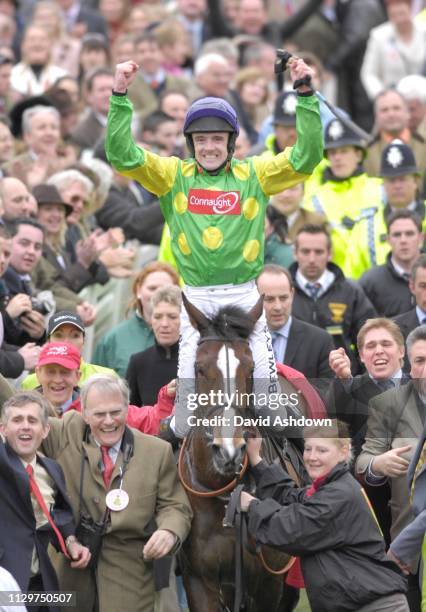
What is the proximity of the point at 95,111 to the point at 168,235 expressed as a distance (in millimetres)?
3411

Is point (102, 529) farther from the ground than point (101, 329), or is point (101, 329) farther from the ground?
point (101, 329)

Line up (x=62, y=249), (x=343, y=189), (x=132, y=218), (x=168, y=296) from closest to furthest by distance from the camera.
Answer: (x=168, y=296), (x=62, y=249), (x=343, y=189), (x=132, y=218)

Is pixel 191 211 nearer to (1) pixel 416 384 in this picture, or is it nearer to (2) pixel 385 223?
(1) pixel 416 384

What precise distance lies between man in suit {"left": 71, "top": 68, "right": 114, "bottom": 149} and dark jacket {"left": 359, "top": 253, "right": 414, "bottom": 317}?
4.22 m

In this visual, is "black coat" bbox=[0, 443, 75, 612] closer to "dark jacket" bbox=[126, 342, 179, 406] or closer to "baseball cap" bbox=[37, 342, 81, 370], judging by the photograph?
"baseball cap" bbox=[37, 342, 81, 370]

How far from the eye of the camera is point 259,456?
870 cm

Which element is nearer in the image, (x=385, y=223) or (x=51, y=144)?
(x=385, y=223)

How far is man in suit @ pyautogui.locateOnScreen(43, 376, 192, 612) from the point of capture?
28.7 ft

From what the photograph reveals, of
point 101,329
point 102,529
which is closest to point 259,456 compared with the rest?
point 102,529

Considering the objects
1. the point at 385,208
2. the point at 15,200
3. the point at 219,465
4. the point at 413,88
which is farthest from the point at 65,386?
the point at 413,88

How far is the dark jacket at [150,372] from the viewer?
10859 mm

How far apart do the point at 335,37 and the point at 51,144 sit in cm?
652

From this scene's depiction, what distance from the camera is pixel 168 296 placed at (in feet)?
35.6

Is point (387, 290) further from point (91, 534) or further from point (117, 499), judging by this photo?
point (91, 534)
